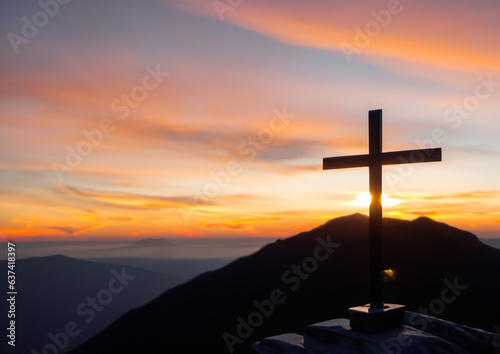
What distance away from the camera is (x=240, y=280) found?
49312 millimetres

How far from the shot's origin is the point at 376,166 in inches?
389

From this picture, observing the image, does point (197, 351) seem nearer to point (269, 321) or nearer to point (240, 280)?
point (269, 321)

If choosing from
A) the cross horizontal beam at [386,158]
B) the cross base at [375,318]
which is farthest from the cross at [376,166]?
the cross base at [375,318]

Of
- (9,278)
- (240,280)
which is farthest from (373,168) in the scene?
(240,280)

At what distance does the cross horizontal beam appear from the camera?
367 inches

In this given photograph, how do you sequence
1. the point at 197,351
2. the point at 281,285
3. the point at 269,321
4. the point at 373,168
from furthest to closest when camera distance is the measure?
the point at 281,285 < the point at 197,351 < the point at 269,321 < the point at 373,168

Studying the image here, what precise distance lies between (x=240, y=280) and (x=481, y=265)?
939 inches

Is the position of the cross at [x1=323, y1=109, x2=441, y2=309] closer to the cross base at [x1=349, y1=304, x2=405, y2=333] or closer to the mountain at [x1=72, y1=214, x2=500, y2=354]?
the cross base at [x1=349, y1=304, x2=405, y2=333]
